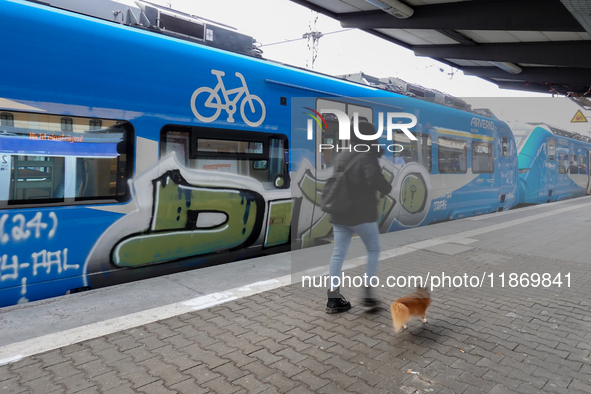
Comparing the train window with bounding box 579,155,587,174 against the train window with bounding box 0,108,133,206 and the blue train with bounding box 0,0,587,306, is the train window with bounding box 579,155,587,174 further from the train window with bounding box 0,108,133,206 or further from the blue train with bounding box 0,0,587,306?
the train window with bounding box 0,108,133,206

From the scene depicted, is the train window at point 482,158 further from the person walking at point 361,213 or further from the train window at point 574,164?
the train window at point 574,164

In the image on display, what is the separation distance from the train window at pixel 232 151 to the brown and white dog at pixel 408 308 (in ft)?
9.45

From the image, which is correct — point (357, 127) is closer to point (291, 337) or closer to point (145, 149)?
point (291, 337)

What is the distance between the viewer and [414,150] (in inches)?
348

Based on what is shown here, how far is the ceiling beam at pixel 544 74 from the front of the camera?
39.2 feet

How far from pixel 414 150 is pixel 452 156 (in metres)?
1.84

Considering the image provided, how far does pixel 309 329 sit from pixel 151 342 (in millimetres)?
1344

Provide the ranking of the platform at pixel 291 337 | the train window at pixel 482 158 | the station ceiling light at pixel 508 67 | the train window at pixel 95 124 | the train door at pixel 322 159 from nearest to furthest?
the platform at pixel 291 337 < the train window at pixel 95 124 < the train door at pixel 322 159 < the train window at pixel 482 158 < the station ceiling light at pixel 508 67

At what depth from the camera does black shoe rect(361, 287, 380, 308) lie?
13.4 ft

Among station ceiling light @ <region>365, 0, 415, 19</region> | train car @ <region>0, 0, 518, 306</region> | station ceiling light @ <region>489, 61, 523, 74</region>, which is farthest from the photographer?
station ceiling light @ <region>489, 61, 523, 74</region>

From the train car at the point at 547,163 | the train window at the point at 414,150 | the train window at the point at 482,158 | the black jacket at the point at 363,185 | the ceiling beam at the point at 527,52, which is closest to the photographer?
the black jacket at the point at 363,185

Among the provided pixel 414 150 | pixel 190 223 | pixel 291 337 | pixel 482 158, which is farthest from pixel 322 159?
pixel 482 158

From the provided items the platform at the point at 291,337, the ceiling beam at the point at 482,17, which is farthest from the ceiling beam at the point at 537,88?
the platform at the point at 291,337

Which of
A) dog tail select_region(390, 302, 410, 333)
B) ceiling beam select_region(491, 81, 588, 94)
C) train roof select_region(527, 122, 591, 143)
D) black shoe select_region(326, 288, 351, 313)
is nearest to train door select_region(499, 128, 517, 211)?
ceiling beam select_region(491, 81, 588, 94)
